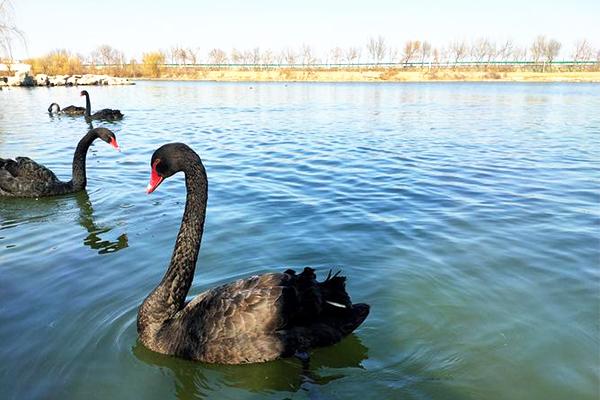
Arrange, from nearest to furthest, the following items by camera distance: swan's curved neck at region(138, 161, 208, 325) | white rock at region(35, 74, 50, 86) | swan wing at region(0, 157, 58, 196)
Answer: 1. swan's curved neck at region(138, 161, 208, 325)
2. swan wing at region(0, 157, 58, 196)
3. white rock at region(35, 74, 50, 86)

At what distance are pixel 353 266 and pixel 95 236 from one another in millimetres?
3095

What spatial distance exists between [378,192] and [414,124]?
31.9ft

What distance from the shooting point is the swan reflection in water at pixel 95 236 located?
5.52 m

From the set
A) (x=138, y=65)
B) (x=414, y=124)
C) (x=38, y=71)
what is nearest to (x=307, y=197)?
(x=414, y=124)

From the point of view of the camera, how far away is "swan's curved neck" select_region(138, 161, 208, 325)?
358cm

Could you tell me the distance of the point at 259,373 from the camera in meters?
3.31

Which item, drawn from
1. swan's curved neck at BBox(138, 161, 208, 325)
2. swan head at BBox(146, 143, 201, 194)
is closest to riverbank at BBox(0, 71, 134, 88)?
swan head at BBox(146, 143, 201, 194)

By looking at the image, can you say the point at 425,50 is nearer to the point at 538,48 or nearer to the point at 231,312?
the point at 538,48

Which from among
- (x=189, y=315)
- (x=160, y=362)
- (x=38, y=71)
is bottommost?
(x=160, y=362)

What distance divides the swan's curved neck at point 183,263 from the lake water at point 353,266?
301 mm

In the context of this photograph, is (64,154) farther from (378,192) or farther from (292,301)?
(292,301)

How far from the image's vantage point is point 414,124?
16.9 metres

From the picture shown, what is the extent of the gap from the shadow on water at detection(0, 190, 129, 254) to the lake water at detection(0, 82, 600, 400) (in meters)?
0.04

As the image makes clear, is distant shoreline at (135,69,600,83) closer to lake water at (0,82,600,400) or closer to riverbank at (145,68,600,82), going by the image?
riverbank at (145,68,600,82)
